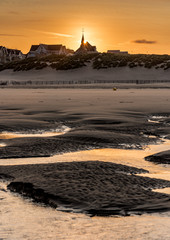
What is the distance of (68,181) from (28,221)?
1.83m

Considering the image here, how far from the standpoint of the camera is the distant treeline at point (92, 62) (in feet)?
364

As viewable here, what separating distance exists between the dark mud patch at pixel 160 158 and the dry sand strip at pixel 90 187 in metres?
0.96

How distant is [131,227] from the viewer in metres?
4.95

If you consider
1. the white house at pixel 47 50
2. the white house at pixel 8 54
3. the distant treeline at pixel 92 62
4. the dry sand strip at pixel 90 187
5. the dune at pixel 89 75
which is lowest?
the dry sand strip at pixel 90 187

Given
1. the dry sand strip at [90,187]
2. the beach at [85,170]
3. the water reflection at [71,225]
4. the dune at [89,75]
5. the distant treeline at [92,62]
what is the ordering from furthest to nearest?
the distant treeline at [92,62] < the dune at [89,75] < the beach at [85,170] < the dry sand strip at [90,187] < the water reflection at [71,225]

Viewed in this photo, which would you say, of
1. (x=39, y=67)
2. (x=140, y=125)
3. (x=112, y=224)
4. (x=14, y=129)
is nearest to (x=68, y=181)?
(x=112, y=224)

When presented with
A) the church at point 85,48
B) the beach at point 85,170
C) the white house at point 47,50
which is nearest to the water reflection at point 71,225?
the beach at point 85,170

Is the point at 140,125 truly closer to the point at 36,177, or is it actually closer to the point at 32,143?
the point at 32,143

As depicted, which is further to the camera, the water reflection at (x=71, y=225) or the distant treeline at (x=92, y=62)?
the distant treeline at (x=92, y=62)

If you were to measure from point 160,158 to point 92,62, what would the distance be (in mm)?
107435

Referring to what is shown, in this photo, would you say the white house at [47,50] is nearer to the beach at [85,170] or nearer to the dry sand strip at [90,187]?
the beach at [85,170]

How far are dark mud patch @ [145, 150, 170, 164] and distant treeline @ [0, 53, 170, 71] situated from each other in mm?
98793

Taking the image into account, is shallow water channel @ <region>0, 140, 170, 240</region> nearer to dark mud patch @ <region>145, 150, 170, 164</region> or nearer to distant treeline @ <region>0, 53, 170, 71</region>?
dark mud patch @ <region>145, 150, 170, 164</region>

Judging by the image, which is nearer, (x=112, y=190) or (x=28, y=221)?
(x=28, y=221)
